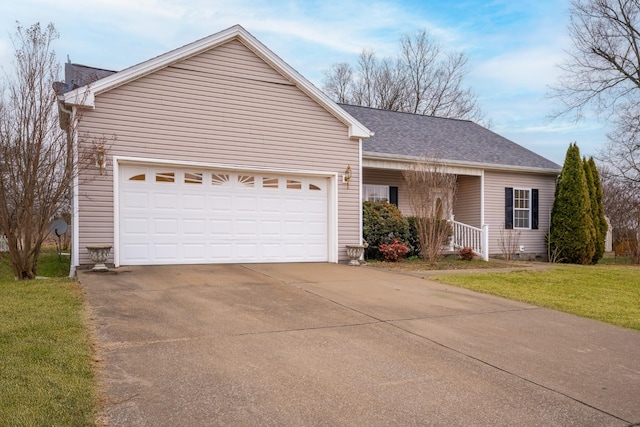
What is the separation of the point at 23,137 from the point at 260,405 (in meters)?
8.11

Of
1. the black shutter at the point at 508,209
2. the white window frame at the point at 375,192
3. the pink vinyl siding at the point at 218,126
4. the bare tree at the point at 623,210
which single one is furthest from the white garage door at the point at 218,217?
the bare tree at the point at 623,210

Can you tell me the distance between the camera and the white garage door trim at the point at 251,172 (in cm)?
977

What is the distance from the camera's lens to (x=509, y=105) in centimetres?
2712

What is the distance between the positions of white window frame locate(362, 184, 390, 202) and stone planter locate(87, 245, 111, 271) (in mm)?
8331

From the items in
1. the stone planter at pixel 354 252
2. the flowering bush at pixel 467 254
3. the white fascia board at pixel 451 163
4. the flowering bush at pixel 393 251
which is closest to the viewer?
the stone planter at pixel 354 252

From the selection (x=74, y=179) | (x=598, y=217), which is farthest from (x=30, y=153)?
(x=598, y=217)

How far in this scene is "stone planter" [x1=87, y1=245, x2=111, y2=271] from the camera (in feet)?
29.9

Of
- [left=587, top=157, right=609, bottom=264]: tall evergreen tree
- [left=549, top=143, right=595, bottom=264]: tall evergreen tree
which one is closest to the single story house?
[left=549, top=143, right=595, bottom=264]: tall evergreen tree

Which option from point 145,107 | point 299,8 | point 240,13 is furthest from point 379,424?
point 240,13

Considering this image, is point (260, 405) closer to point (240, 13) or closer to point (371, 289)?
point (371, 289)

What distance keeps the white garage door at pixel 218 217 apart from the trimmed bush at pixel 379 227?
156 cm

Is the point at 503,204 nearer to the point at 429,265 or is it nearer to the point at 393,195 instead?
the point at 393,195

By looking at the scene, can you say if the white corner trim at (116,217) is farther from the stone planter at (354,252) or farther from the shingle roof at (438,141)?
the shingle roof at (438,141)

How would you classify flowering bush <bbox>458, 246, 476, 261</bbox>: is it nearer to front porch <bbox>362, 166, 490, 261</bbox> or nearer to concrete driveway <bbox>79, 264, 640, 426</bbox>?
front porch <bbox>362, 166, 490, 261</bbox>
